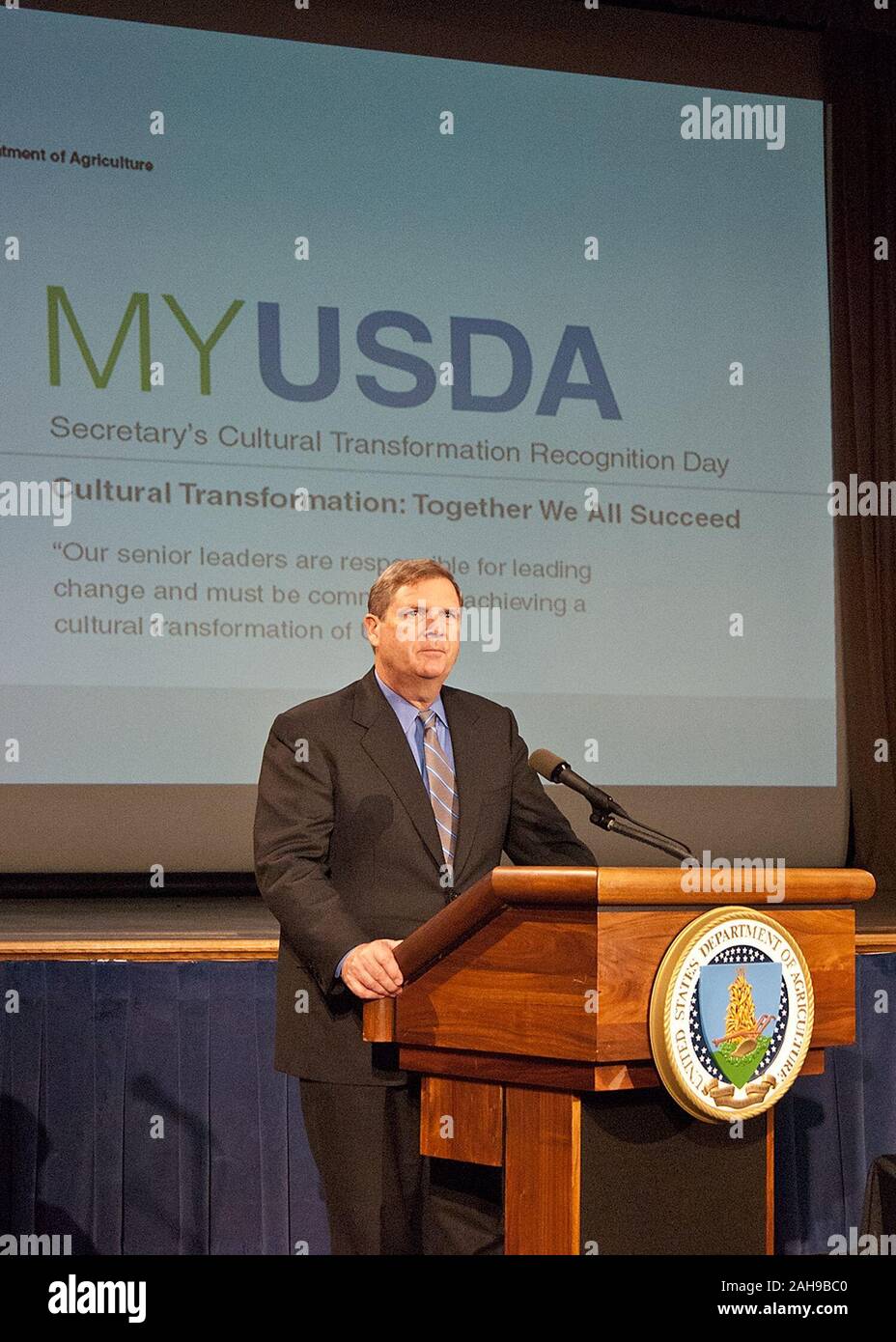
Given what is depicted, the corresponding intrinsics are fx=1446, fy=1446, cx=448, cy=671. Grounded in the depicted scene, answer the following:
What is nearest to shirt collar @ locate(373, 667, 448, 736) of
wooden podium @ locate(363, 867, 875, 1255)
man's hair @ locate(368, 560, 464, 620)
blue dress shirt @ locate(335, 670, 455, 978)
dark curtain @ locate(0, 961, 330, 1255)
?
blue dress shirt @ locate(335, 670, 455, 978)

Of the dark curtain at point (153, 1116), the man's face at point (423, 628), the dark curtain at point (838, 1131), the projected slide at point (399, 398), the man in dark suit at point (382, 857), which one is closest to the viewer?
the man in dark suit at point (382, 857)

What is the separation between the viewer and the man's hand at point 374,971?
1.88 meters

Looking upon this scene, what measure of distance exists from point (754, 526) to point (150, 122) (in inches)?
91.4

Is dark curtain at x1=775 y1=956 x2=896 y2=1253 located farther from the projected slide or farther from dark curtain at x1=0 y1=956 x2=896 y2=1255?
the projected slide

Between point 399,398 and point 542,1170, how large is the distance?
3.20 m

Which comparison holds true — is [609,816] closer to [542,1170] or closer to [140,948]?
[542,1170]

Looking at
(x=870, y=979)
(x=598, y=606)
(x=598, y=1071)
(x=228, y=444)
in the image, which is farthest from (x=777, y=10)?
(x=598, y=1071)

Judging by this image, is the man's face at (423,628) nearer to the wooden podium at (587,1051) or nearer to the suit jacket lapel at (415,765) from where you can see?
the suit jacket lapel at (415,765)

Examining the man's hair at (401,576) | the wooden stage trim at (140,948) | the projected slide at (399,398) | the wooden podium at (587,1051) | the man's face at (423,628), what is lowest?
the wooden stage trim at (140,948)

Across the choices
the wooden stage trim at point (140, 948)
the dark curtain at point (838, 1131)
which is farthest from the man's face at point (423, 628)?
the dark curtain at point (838, 1131)

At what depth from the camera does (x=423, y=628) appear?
220 cm

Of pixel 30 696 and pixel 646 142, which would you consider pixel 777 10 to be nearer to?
pixel 646 142

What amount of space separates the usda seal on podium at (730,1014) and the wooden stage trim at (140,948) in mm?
2064

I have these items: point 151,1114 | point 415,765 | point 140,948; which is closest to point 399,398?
point 140,948
